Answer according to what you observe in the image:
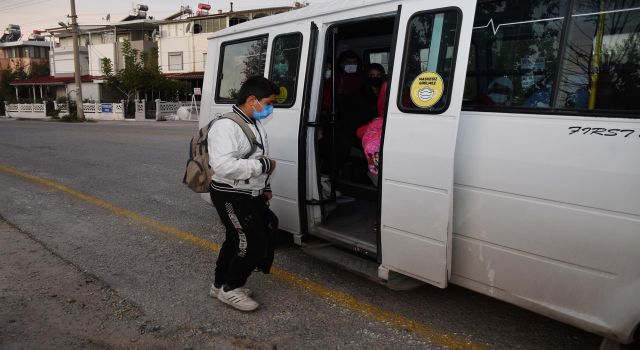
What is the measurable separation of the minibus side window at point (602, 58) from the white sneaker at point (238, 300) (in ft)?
8.38

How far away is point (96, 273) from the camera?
14.7ft

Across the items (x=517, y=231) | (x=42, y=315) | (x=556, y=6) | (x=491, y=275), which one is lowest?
(x=42, y=315)

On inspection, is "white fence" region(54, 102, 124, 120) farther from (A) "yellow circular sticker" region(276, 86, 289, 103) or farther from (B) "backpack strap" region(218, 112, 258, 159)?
(B) "backpack strap" region(218, 112, 258, 159)

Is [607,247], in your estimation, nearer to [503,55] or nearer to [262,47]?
[503,55]

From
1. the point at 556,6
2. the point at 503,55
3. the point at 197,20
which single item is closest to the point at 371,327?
the point at 503,55

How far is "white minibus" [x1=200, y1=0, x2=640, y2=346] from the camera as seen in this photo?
255 cm

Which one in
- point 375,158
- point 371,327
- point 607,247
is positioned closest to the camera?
point 607,247

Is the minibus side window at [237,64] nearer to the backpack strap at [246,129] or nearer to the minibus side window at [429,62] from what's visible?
the backpack strap at [246,129]

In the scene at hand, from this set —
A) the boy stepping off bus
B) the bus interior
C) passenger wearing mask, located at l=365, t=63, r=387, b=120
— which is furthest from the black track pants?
passenger wearing mask, located at l=365, t=63, r=387, b=120

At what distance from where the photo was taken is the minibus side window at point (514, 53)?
9.43 feet

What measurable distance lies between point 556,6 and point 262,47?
2.97 metres

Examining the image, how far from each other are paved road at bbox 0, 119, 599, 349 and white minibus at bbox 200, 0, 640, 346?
0.32m

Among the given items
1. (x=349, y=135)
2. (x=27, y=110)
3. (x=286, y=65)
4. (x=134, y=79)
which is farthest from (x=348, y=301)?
(x=27, y=110)

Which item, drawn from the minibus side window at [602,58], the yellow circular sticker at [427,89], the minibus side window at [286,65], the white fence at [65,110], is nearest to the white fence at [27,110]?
the white fence at [65,110]
